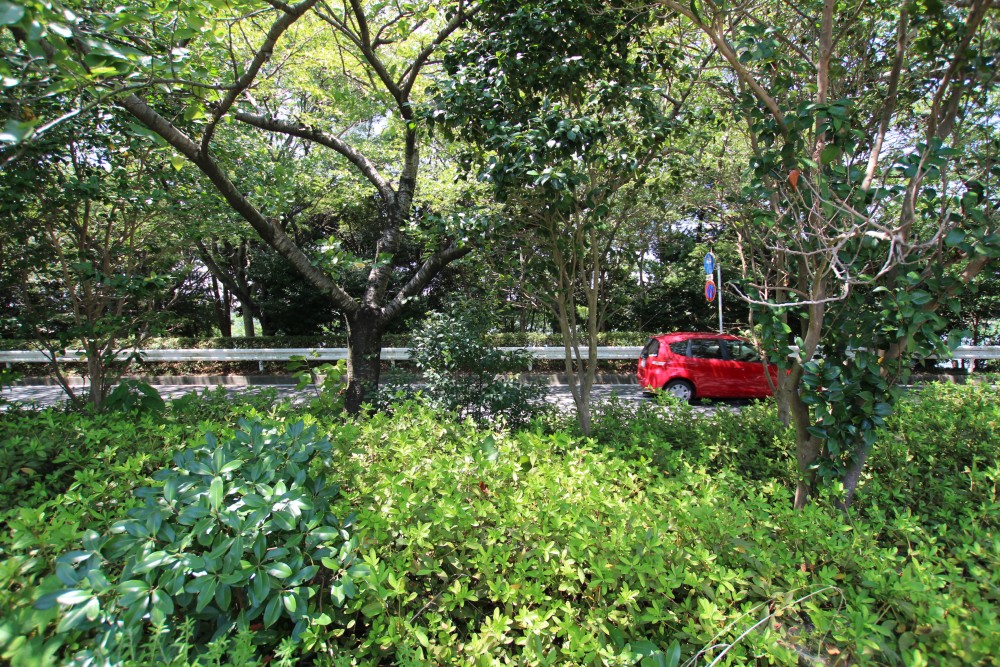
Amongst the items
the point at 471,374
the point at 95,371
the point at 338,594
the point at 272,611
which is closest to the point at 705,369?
the point at 471,374

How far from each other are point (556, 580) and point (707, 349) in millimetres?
9224

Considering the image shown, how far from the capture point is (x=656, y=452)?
3.46 meters

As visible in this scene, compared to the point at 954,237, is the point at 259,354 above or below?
below

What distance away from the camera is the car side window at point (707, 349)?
33.2 feet

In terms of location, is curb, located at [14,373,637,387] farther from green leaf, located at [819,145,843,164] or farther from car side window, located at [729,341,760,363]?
green leaf, located at [819,145,843,164]

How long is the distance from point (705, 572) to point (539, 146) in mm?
2959

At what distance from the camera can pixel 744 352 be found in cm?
349

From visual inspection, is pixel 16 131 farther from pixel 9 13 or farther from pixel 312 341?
pixel 312 341

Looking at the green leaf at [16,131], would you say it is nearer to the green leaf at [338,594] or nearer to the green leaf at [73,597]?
the green leaf at [73,597]

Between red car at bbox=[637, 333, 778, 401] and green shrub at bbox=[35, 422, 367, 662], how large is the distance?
9107 millimetres

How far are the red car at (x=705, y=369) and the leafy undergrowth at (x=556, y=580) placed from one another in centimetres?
776

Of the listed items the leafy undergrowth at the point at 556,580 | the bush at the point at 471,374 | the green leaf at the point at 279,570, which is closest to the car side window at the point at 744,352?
the leafy undergrowth at the point at 556,580

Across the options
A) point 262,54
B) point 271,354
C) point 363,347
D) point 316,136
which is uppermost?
point 316,136

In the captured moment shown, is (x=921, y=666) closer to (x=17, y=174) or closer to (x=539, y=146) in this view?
(x=539, y=146)
